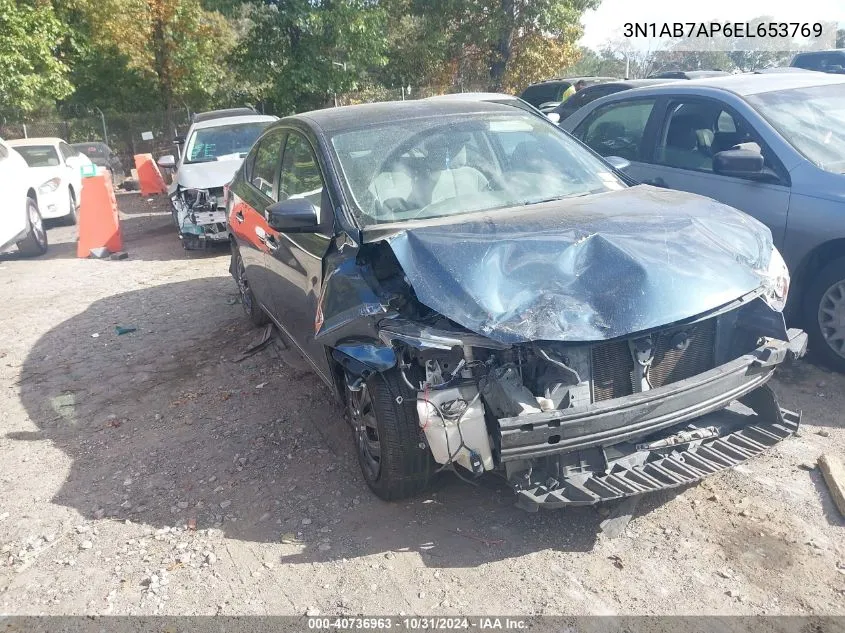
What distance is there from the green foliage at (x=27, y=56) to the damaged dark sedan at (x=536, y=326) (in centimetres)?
1685

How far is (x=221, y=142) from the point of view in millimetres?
10922

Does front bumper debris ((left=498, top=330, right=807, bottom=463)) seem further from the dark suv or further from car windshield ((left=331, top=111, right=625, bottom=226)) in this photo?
the dark suv

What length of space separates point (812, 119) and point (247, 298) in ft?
15.7

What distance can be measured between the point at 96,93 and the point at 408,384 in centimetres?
2741

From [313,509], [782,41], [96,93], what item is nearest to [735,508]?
[313,509]

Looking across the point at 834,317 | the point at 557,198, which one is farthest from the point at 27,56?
the point at 834,317

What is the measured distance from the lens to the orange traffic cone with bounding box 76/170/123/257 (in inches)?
405

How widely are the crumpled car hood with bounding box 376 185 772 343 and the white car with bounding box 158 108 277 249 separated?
21.1 feet

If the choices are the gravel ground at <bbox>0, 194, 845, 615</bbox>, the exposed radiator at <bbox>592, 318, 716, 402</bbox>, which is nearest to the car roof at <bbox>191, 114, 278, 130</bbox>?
the gravel ground at <bbox>0, 194, 845, 615</bbox>

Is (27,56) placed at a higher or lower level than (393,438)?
higher

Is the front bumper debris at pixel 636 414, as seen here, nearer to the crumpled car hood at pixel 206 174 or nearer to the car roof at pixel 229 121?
the crumpled car hood at pixel 206 174

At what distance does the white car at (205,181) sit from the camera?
959 centimetres

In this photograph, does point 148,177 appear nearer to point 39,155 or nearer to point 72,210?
point 39,155

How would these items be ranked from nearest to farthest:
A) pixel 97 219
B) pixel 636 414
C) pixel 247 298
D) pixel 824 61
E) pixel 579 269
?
pixel 636 414 → pixel 579 269 → pixel 247 298 → pixel 97 219 → pixel 824 61
